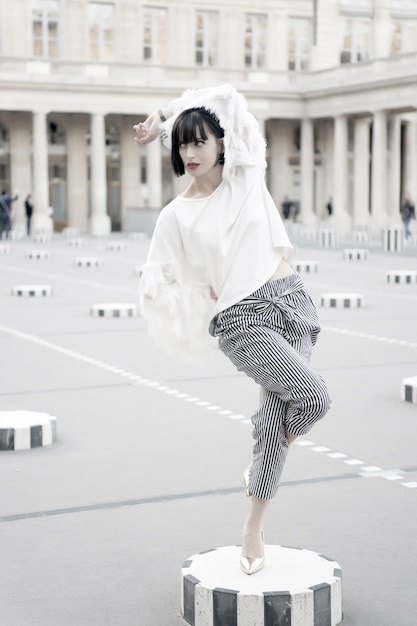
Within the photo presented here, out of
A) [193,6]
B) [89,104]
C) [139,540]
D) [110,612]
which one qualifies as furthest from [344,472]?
[193,6]

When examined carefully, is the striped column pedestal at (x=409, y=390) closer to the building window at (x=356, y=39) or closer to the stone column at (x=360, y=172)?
the stone column at (x=360, y=172)

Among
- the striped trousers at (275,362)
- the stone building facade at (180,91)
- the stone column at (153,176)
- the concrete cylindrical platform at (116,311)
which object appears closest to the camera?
the striped trousers at (275,362)

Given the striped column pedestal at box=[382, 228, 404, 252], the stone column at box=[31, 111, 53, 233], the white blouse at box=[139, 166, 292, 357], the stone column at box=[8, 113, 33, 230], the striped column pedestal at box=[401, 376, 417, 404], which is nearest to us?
the white blouse at box=[139, 166, 292, 357]

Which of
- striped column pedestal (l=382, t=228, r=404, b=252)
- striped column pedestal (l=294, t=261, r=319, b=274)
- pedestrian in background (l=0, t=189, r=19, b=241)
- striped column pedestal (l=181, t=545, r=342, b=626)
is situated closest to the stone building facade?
pedestrian in background (l=0, t=189, r=19, b=241)

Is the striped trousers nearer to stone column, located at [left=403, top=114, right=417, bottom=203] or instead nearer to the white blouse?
the white blouse

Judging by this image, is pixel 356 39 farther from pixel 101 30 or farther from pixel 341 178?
pixel 101 30

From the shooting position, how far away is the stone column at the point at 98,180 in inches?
2069

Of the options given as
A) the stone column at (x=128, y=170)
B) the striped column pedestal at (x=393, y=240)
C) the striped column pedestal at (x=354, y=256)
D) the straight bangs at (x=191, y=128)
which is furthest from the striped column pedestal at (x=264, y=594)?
the stone column at (x=128, y=170)

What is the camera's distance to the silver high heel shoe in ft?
13.9

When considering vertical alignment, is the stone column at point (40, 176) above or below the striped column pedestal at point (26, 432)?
above

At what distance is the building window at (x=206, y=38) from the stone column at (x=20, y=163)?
Result: 8936 millimetres

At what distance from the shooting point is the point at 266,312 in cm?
427

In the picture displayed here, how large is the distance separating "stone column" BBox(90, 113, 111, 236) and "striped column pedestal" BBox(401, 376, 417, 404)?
145ft

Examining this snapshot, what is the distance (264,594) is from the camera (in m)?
4.00
